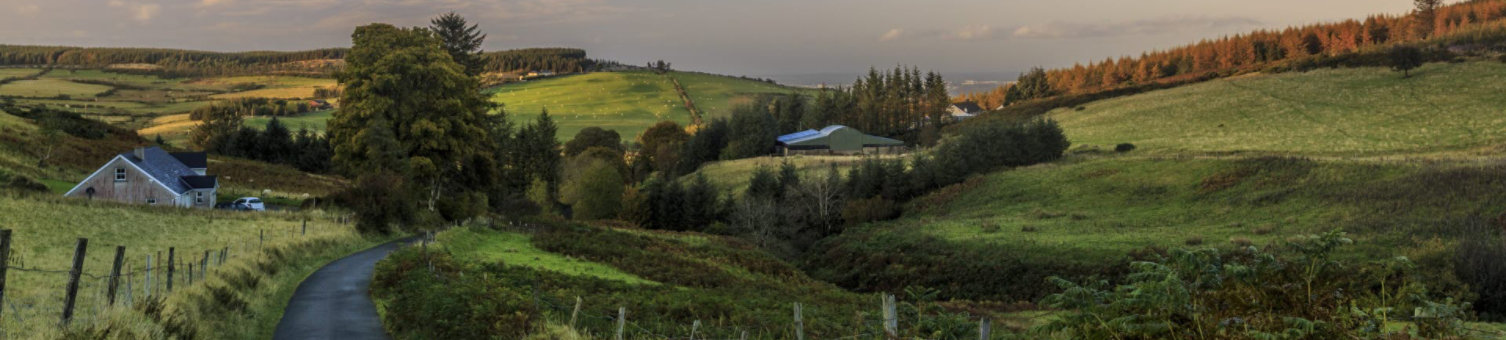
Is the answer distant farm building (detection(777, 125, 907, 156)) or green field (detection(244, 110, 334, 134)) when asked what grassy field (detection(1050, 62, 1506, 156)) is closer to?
distant farm building (detection(777, 125, 907, 156))

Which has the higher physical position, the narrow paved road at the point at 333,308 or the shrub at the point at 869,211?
the narrow paved road at the point at 333,308

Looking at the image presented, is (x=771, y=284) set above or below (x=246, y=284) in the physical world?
below

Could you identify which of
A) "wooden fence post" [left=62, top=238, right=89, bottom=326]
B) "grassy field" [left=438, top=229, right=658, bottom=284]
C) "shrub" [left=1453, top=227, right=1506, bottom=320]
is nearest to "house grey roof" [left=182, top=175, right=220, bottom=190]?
"grassy field" [left=438, top=229, right=658, bottom=284]

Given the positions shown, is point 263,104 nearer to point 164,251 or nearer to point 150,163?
point 150,163

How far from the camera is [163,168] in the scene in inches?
2520

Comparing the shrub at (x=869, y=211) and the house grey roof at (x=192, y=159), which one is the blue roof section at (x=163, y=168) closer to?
the house grey roof at (x=192, y=159)

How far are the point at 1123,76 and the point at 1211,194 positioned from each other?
145214 mm

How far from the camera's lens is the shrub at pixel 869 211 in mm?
65188

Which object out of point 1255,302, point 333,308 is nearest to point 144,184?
point 333,308

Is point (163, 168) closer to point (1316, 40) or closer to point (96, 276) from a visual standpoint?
point (96, 276)

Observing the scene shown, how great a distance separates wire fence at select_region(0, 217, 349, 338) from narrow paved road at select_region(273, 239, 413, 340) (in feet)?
7.09

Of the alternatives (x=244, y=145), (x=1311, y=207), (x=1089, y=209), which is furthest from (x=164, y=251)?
(x=244, y=145)

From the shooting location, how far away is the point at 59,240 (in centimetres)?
3378

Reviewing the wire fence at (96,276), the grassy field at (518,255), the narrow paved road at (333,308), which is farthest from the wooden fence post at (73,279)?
the grassy field at (518,255)
